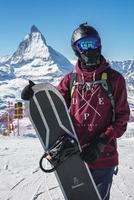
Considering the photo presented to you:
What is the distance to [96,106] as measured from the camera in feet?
12.8

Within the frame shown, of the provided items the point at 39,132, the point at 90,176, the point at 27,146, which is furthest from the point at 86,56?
the point at 27,146

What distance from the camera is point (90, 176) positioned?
154 inches

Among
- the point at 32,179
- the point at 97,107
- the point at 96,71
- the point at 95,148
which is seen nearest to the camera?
the point at 95,148

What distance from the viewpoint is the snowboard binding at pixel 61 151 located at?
385cm

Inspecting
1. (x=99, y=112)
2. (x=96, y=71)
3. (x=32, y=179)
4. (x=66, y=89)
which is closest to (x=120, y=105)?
(x=99, y=112)

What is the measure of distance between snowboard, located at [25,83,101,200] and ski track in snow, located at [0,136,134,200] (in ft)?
9.21

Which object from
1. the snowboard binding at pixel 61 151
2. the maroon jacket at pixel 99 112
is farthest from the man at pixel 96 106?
the snowboard binding at pixel 61 151

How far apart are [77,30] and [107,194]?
5.08 feet

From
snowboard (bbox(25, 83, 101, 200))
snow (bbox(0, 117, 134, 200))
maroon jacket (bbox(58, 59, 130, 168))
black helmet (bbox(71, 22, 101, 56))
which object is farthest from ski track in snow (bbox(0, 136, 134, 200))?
black helmet (bbox(71, 22, 101, 56))

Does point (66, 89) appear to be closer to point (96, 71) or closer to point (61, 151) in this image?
point (96, 71)

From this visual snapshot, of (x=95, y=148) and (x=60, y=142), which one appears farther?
(x=60, y=142)

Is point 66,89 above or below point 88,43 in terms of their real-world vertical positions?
below

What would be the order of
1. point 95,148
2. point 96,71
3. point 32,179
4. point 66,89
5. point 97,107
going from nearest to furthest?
1. point 95,148
2. point 97,107
3. point 96,71
4. point 66,89
5. point 32,179

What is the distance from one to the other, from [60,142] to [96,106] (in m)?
0.46
